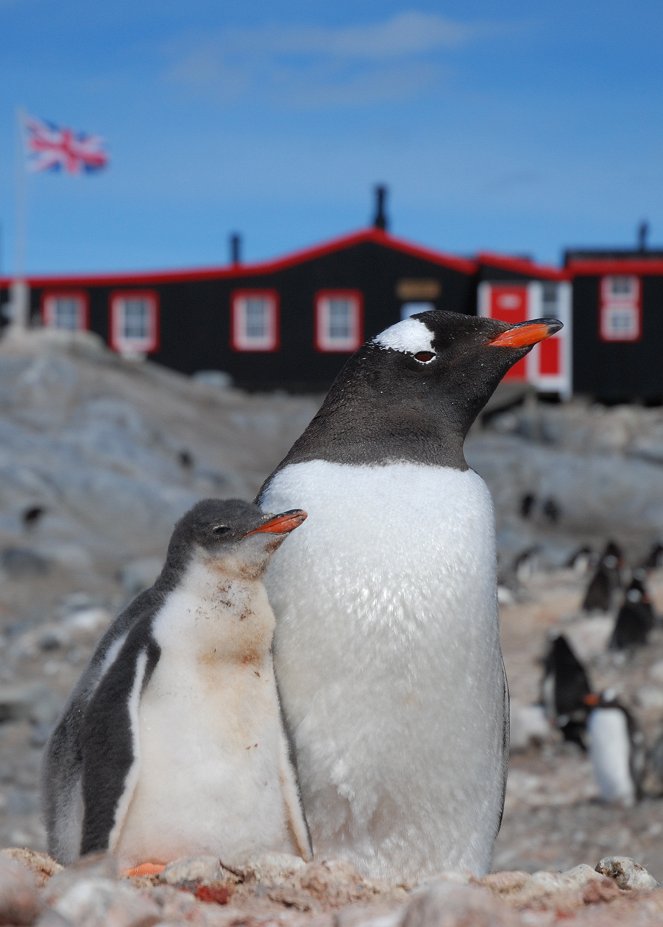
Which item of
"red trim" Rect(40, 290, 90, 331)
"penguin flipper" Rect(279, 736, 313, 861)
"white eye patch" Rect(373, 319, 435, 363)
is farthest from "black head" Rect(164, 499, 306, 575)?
"red trim" Rect(40, 290, 90, 331)

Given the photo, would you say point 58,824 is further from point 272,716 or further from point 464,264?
point 464,264

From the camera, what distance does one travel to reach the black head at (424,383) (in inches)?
153

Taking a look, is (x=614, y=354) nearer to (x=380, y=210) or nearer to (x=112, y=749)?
(x=380, y=210)

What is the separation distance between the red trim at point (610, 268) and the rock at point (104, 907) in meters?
37.0

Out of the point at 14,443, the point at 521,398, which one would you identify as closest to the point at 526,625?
the point at 14,443

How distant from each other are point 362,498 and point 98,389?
2654 cm

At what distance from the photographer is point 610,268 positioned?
38375 millimetres

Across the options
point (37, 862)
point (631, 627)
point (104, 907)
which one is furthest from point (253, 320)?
point (104, 907)

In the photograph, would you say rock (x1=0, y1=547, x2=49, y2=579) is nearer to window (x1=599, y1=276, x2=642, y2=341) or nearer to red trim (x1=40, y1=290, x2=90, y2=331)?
red trim (x1=40, y1=290, x2=90, y2=331)

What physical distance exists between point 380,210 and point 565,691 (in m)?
30.3

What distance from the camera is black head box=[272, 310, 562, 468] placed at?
3885 mm

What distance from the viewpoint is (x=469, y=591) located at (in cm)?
372

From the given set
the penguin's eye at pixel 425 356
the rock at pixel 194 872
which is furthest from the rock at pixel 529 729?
the rock at pixel 194 872

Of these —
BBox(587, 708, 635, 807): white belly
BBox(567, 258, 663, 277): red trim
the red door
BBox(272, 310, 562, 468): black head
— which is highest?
BBox(567, 258, 663, 277): red trim
